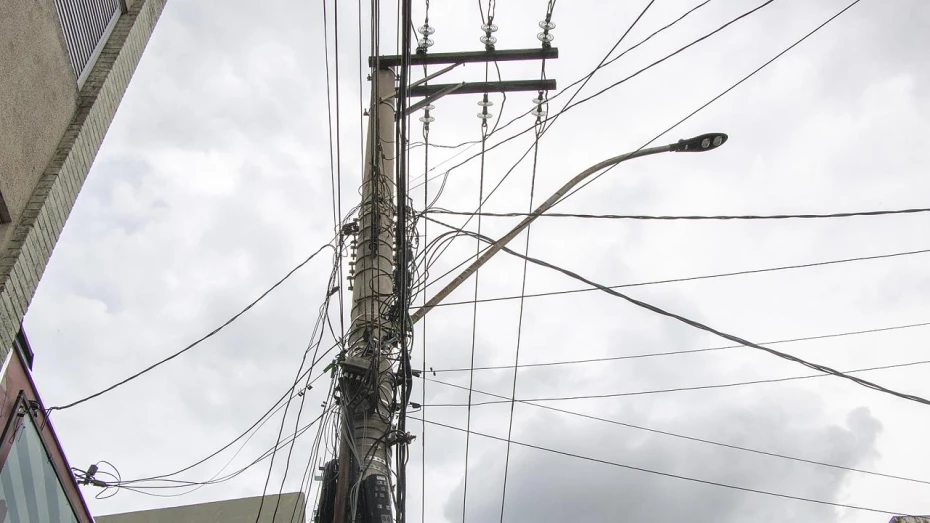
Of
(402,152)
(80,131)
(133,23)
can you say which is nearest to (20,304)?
(80,131)

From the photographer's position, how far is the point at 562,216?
7.07 m

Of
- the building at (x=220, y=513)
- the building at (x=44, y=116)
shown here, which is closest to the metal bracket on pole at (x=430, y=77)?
the building at (x=44, y=116)

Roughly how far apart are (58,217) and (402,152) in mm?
2717

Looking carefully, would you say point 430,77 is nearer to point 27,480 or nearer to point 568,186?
point 568,186

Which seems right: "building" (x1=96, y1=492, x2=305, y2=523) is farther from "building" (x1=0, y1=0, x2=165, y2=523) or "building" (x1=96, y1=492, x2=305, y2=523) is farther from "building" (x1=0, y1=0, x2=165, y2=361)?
"building" (x1=0, y1=0, x2=165, y2=361)

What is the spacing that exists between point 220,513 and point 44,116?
11.0 meters

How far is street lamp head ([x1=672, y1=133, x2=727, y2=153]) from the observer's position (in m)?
5.88

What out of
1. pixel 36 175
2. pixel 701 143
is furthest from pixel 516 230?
pixel 36 175

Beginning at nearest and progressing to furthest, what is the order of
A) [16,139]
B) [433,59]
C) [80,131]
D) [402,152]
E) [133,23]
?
[402,152], [16,139], [80,131], [133,23], [433,59]

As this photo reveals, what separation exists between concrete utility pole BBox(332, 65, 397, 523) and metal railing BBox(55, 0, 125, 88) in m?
2.38

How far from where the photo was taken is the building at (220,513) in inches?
563

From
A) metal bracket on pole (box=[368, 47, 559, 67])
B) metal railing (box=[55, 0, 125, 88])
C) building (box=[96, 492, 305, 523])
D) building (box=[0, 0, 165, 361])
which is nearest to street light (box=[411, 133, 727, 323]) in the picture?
metal bracket on pole (box=[368, 47, 559, 67])

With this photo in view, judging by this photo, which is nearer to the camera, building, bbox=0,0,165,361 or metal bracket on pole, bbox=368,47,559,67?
building, bbox=0,0,165,361

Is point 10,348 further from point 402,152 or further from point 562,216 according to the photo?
point 562,216
